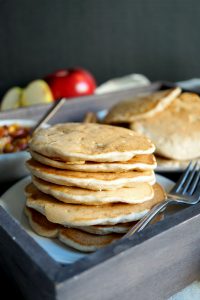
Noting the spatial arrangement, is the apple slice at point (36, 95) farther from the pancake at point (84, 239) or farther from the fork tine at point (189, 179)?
the pancake at point (84, 239)

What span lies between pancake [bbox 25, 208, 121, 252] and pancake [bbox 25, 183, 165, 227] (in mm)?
20

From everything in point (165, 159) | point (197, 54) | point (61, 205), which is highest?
point (61, 205)

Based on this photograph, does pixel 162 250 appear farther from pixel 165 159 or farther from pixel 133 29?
pixel 133 29

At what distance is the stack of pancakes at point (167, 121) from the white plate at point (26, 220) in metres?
0.11

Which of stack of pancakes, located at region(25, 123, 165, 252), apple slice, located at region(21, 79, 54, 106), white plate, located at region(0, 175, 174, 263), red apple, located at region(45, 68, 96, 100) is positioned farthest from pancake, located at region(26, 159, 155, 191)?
red apple, located at region(45, 68, 96, 100)

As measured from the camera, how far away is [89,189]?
69 cm

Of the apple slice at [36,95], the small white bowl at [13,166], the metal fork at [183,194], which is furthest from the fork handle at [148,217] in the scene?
the apple slice at [36,95]

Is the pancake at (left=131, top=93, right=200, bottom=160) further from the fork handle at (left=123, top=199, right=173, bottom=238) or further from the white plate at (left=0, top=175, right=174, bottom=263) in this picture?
the fork handle at (left=123, top=199, right=173, bottom=238)

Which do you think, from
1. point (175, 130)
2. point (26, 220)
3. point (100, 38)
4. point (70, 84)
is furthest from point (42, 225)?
point (100, 38)

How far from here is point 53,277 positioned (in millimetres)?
488

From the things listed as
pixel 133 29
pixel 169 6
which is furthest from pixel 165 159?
pixel 169 6

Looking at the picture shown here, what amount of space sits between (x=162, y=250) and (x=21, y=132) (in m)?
0.63

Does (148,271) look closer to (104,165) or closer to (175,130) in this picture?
(104,165)

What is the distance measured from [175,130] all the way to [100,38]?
1.32 meters
